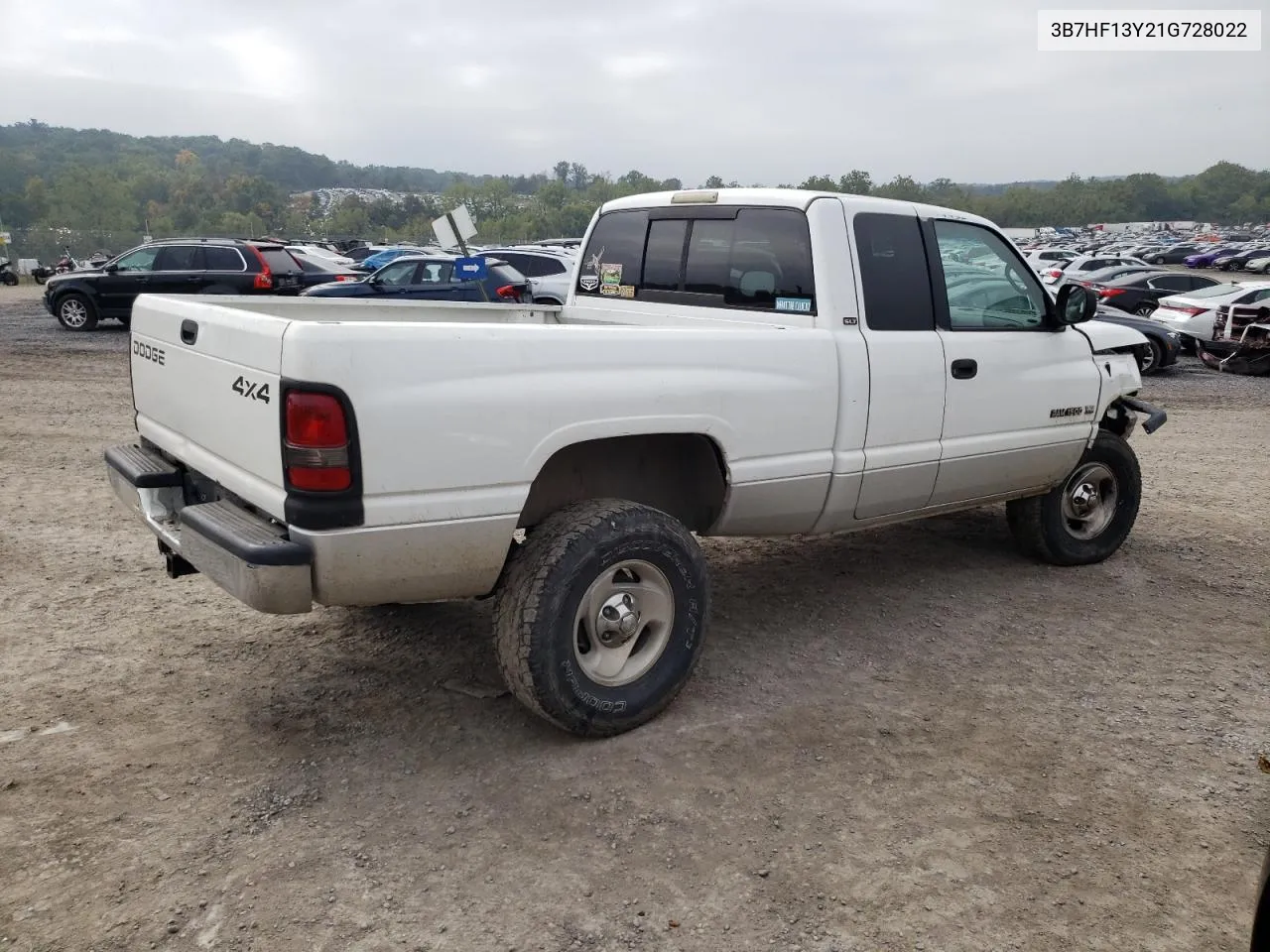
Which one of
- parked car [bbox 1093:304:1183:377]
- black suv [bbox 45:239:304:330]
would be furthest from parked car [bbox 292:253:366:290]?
parked car [bbox 1093:304:1183:377]

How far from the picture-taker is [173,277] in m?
16.9

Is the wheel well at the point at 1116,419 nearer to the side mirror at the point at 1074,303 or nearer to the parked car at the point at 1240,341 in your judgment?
the side mirror at the point at 1074,303

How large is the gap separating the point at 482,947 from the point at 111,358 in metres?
14.0

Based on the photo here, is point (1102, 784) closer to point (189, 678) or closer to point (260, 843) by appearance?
point (260, 843)

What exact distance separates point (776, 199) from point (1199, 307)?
16326mm

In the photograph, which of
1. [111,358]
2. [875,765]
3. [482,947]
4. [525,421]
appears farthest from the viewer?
[111,358]

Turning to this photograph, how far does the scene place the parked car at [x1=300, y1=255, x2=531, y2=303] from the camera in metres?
14.6

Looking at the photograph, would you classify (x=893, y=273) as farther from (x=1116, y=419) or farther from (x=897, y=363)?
(x=1116, y=419)

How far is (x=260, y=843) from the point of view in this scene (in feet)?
9.57

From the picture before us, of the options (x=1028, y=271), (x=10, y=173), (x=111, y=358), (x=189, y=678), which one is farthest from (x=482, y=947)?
(x=10, y=173)

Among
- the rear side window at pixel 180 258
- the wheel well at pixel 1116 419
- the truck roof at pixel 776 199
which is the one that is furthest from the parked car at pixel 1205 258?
the truck roof at pixel 776 199

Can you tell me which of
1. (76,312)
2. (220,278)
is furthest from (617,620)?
(76,312)

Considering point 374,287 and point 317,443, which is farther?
point 374,287

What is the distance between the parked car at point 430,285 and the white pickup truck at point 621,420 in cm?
915
